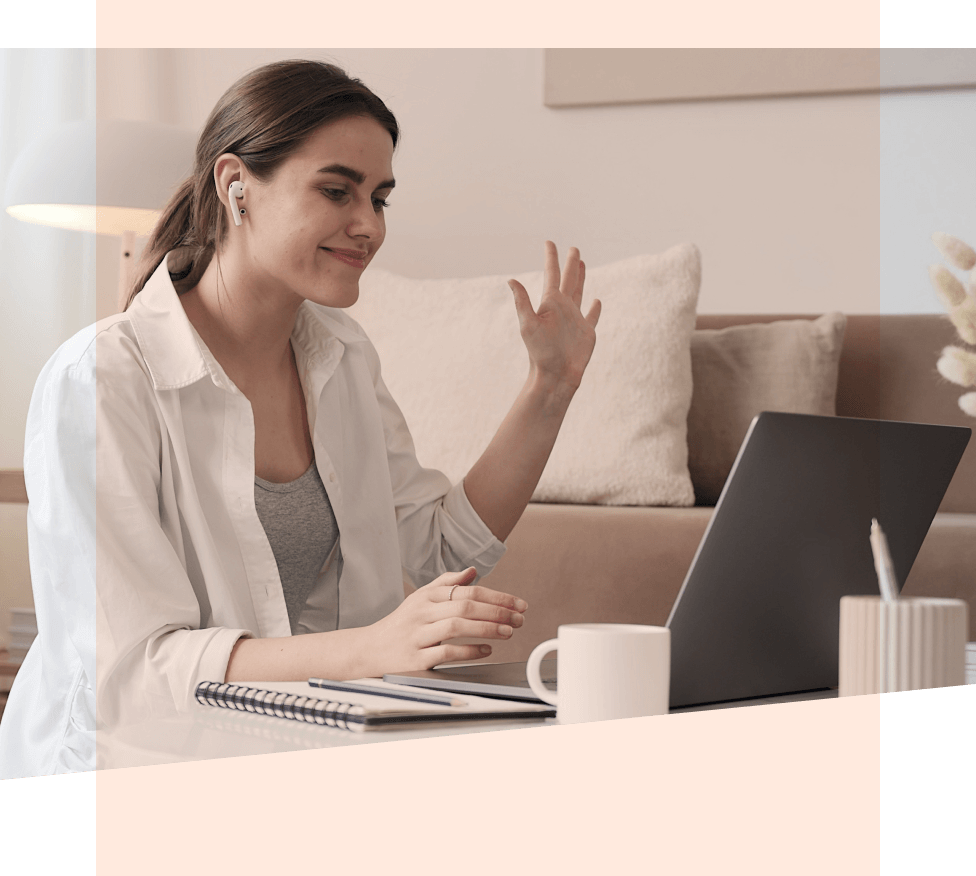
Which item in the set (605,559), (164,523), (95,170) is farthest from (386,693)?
(95,170)

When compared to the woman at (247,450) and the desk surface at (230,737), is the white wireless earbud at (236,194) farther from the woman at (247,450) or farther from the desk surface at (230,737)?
the desk surface at (230,737)

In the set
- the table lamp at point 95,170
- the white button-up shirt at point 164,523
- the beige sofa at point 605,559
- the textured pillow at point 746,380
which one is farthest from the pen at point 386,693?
the table lamp at point 95,170

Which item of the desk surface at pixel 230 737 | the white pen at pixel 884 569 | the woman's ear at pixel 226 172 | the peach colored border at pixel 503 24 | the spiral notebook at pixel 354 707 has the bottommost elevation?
the desk surface at pixel 230 737

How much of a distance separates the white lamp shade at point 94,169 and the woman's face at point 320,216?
58 cm

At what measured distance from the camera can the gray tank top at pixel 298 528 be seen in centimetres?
96

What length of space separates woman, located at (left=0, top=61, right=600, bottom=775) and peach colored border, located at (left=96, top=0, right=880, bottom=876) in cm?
16

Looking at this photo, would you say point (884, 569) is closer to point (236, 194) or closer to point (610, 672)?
point (610, 672)

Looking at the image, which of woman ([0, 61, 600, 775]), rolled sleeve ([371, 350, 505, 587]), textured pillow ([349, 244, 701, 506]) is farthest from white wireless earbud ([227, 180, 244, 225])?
textured pillow ([349, 244, 701, 506])

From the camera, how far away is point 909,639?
0.54 metres

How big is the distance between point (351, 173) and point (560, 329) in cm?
25

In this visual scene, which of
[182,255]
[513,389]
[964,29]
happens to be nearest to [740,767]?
[182,255]

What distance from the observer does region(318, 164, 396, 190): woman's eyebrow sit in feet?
3.45

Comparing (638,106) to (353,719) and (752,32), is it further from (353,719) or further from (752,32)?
(353,719)

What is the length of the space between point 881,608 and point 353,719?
26 cm
